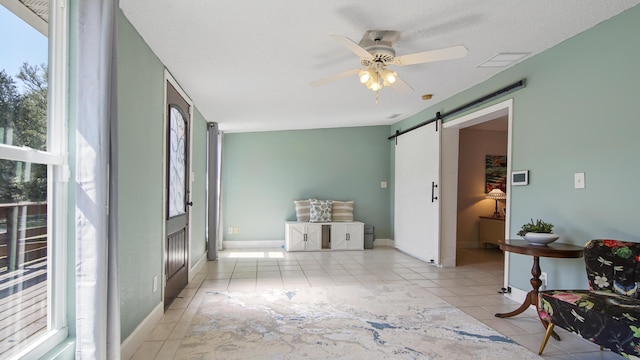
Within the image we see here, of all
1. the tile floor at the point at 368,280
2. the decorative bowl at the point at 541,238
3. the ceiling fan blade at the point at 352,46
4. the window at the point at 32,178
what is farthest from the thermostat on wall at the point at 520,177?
the window at the point at 32,178

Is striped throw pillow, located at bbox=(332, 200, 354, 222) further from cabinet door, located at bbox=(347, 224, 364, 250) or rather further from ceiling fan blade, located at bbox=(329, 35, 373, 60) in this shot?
ceiling fan blade, located at bbox=(329, 35, 373, 60)

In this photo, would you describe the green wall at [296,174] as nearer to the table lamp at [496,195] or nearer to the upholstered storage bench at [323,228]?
the upholstered storage bench at [323,228]

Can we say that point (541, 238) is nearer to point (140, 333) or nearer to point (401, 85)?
point (401, 85)

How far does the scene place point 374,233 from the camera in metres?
6.95

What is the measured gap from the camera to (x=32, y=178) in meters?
1.50

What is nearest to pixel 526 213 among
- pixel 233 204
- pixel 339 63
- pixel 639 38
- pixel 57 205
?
pixel 639 38

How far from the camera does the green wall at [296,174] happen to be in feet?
22.2

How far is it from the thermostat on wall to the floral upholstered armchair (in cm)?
107

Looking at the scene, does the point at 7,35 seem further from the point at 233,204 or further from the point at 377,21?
the point at 233,204

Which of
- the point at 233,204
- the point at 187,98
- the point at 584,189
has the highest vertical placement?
the point at 187,98

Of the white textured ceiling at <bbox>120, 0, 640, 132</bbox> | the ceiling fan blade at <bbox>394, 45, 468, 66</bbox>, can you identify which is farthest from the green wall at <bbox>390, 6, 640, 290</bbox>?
the ceiling fan blade at <bbox>394, 45, 468, 66</bbox>

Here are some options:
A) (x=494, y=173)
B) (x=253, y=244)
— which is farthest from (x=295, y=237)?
(x=494, y=173)

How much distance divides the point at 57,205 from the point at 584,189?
11.8ft

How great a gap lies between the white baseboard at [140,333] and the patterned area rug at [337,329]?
30cm
